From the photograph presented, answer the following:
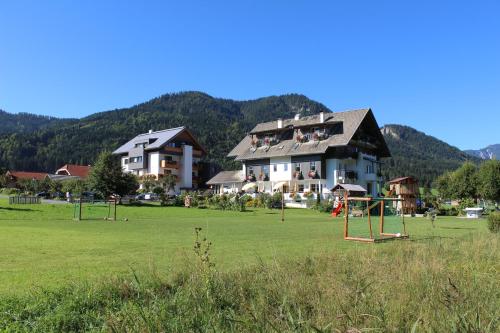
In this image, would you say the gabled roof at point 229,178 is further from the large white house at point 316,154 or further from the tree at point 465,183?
the tree at point 465,183

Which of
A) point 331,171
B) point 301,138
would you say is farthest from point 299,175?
point 301,138

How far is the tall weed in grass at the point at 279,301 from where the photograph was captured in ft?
17.3

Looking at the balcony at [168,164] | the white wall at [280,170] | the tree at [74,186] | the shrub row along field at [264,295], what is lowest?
the shrub row along field at [264,295]

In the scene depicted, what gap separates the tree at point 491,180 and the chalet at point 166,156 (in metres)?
53.1

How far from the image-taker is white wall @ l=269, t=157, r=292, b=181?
70.9m

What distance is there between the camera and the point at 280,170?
72062 mm

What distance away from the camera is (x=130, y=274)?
29.7 ft

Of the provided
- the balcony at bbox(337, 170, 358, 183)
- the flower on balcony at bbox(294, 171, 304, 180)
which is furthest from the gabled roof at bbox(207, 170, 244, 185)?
the balcony at bbox(337, 170, 358, 183)

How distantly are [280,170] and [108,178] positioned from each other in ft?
87.8

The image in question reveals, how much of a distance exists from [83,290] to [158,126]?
524 feet

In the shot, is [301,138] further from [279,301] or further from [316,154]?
[279,301]

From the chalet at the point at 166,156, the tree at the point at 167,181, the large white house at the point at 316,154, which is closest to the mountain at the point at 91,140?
the chalet at the point at 166,156

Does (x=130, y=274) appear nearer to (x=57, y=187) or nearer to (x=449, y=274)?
(x=449, y=274)

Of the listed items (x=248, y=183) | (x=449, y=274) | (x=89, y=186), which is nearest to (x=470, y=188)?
(x=248, y=183)
